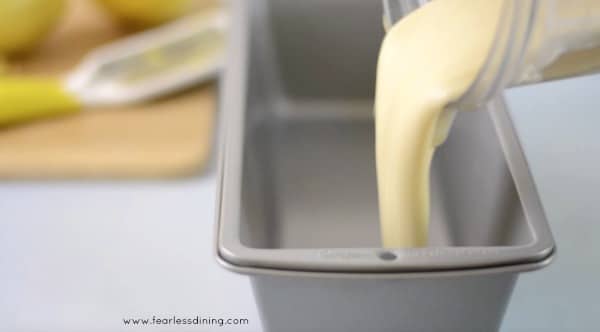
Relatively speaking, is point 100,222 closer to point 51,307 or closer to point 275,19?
point 51,307

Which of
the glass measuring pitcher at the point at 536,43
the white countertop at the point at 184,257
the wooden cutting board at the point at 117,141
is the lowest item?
the white countertop at the point at 184,257

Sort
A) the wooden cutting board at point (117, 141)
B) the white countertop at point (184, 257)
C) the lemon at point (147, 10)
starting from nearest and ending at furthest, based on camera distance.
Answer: the white countertop at point (184, 257), the wooden cutting board at point (117, 141), the lemon at point (147, 10)

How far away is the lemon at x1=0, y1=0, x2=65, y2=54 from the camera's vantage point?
66cm

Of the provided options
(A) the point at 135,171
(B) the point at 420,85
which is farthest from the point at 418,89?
(A) the point at 135,171

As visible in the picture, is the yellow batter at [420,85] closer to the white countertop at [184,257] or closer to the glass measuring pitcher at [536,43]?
the glass measuring pitcher at [536,43]

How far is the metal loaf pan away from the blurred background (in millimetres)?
61

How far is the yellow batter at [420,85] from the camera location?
378mm

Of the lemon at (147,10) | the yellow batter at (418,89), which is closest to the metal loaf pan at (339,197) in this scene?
the yellow batter at (418,89)

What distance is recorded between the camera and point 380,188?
0.44m

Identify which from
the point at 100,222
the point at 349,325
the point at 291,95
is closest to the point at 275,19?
the point at 291,95

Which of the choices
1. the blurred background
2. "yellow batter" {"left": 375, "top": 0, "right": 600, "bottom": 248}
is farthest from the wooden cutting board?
"yellow batter" {"left": 375, "top": 0, "right": 600, "bottom": 248}

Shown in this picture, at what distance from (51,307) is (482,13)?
0.33 metres

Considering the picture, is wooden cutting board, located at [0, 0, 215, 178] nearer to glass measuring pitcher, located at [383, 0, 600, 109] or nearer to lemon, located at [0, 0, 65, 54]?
lemon, located at [0, 0, 65, 54]

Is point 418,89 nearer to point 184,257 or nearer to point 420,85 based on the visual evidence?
point 420,85
